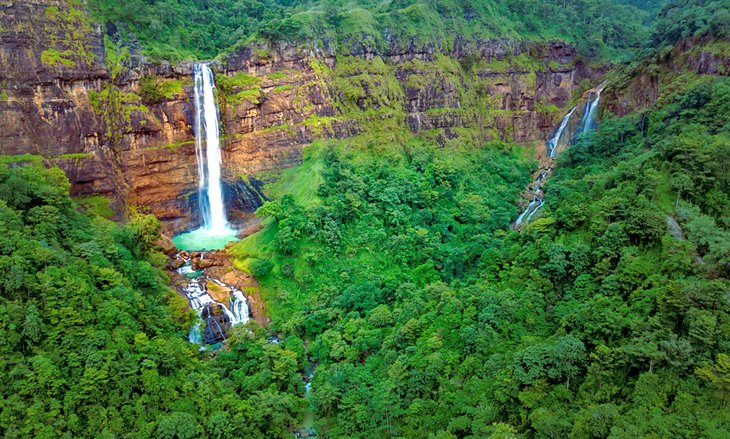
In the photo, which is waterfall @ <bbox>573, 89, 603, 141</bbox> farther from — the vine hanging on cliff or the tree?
the vine hanging on cliff

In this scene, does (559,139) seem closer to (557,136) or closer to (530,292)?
(557,136)

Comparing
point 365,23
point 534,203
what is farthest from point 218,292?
point 365,23

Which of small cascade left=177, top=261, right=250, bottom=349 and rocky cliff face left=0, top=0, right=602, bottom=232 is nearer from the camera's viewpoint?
small cascade left=177, top=261, right=250, bottom=349

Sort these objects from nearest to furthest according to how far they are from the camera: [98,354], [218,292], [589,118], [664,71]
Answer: [98,354]
[218,292]
[664,71]
[589,118]

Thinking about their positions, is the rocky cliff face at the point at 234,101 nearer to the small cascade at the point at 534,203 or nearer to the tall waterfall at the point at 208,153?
the tall waterfall at the point at 208,153

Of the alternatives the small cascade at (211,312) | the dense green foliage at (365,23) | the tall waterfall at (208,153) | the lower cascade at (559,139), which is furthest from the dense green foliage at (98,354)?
the lower cascade at (559,139)

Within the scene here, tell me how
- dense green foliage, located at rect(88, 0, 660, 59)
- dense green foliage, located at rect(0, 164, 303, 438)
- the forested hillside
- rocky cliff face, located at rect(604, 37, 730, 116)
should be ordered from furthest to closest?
1. dense green foliage, located at rect(88, 0, 660, 59)
2. rocky cliff face, located at rect(604, 37, 730, 116)
3. dense green foliage, located at rect(0, 164, 303, 438)
4. the forested hillside

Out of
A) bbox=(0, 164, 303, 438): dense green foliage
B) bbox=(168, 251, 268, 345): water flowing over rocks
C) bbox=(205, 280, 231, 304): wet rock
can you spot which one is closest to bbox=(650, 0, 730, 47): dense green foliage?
bbox=(0, 164, 303, 438): dense green foliage
